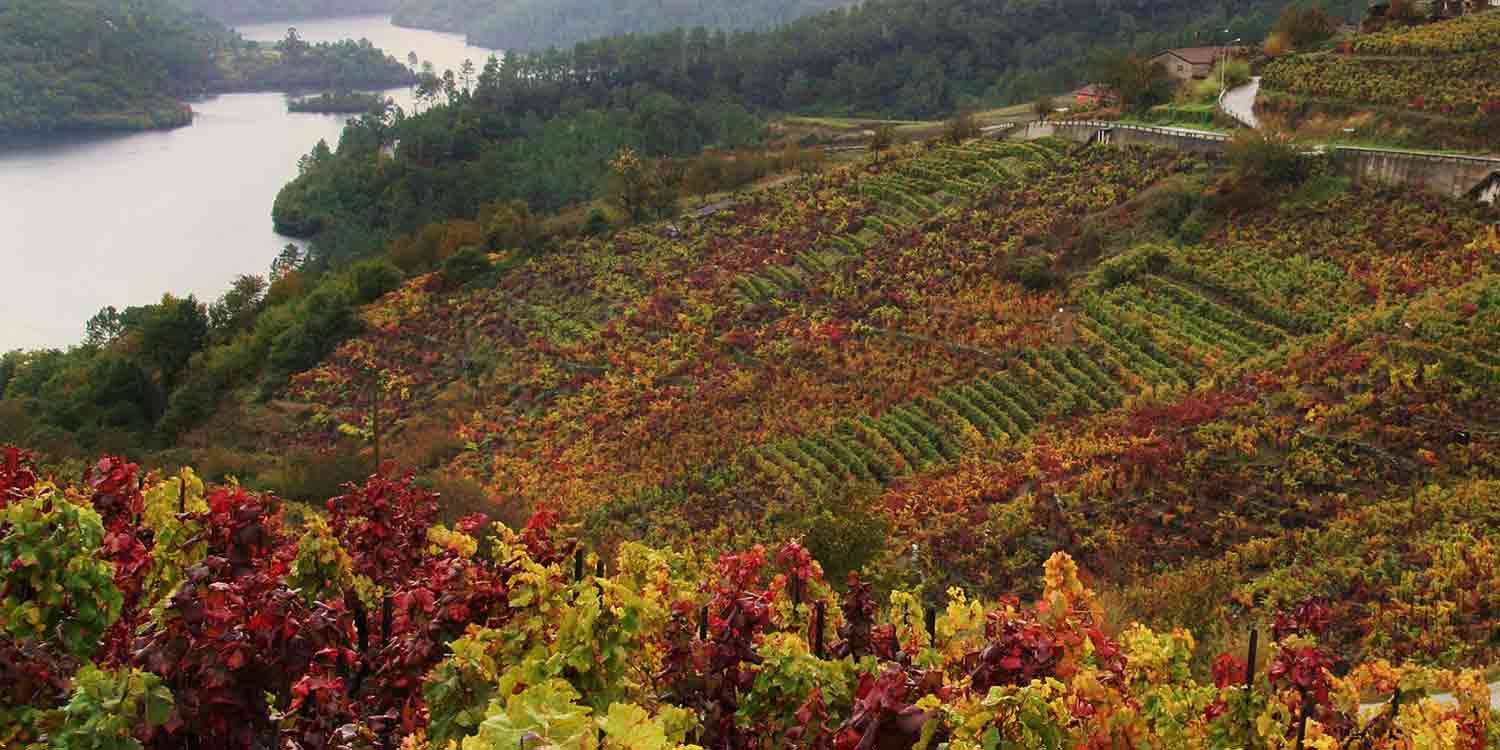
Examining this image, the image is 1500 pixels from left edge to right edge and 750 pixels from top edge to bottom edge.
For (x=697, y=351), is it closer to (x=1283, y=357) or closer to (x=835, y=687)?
(x=1283, y=357)

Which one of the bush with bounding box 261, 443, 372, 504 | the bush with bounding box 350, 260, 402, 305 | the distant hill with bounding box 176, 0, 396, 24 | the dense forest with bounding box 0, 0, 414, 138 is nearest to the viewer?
the bush with bounding box 261, 443, 372, 504

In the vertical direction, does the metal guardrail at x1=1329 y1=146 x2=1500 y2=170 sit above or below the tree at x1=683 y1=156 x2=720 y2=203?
above

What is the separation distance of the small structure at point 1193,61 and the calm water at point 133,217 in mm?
35315

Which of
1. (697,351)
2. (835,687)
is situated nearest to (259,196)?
(697,351)

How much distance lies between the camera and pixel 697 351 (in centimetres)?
2345

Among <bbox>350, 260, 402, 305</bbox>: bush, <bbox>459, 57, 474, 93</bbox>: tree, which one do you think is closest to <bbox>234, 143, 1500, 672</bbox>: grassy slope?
<bbox>350, 260, 402, 305</bbox>: bush

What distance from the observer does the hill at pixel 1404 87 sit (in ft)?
71.9

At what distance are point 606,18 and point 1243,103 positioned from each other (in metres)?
115

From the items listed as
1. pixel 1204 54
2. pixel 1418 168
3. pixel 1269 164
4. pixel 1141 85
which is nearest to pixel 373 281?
pixel 1141 85

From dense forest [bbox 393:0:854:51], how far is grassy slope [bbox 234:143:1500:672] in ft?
323

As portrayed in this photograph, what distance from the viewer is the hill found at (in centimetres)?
2192

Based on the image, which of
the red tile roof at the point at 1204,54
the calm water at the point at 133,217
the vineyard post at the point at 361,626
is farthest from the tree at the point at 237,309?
the vineyard post at the point at 361,626

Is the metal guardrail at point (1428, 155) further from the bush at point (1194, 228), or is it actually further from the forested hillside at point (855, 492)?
the bush at point (1194, 228)

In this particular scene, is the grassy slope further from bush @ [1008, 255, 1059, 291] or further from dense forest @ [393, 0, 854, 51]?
dense forest @ [393, 0, 854, 51]
